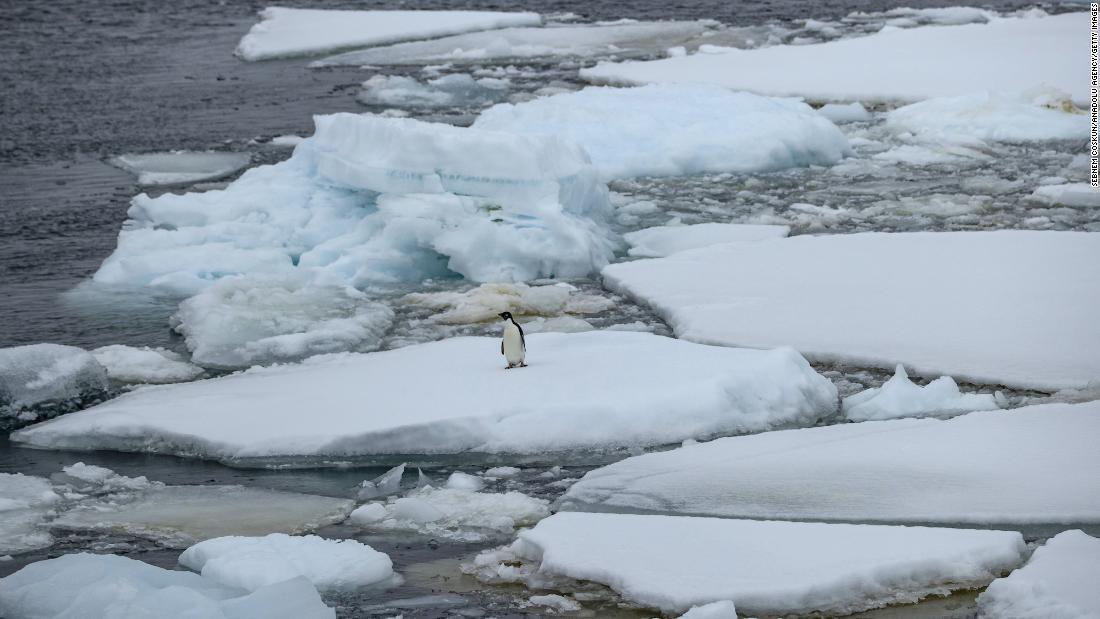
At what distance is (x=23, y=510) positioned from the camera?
18.0 feet

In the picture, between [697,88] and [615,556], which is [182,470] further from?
[697,88]

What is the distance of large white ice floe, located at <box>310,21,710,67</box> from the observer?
1772cm

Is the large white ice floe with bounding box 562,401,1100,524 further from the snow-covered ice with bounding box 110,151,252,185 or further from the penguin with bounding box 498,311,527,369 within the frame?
the snow-covered ice with bounding box 110,151,252,185

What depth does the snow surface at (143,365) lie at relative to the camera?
7.11m

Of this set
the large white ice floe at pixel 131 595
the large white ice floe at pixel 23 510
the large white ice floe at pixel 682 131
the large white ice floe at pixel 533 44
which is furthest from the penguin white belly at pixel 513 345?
the large white ice floe at pixel 533 44

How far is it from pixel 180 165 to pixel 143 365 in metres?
5.22

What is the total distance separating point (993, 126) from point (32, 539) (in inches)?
361

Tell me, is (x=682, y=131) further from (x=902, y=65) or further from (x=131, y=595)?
(x=131, y=595)

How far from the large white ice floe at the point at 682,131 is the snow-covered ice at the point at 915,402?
16.9 ft

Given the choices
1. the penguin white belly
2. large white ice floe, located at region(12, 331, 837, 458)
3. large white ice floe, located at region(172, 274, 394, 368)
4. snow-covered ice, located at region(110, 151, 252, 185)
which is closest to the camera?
large white ice floe, located at region(12, 331, 837, 458)

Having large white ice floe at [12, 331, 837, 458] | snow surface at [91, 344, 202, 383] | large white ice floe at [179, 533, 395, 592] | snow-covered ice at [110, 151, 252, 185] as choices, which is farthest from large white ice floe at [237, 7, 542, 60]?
large white ice floe at [179, 533, 395, 592]

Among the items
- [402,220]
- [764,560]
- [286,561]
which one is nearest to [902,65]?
[402,220]

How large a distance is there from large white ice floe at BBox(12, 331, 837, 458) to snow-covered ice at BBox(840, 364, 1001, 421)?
0.20 meters

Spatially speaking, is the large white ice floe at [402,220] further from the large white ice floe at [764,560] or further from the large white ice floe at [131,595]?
the large white ice floe at [131,595]
